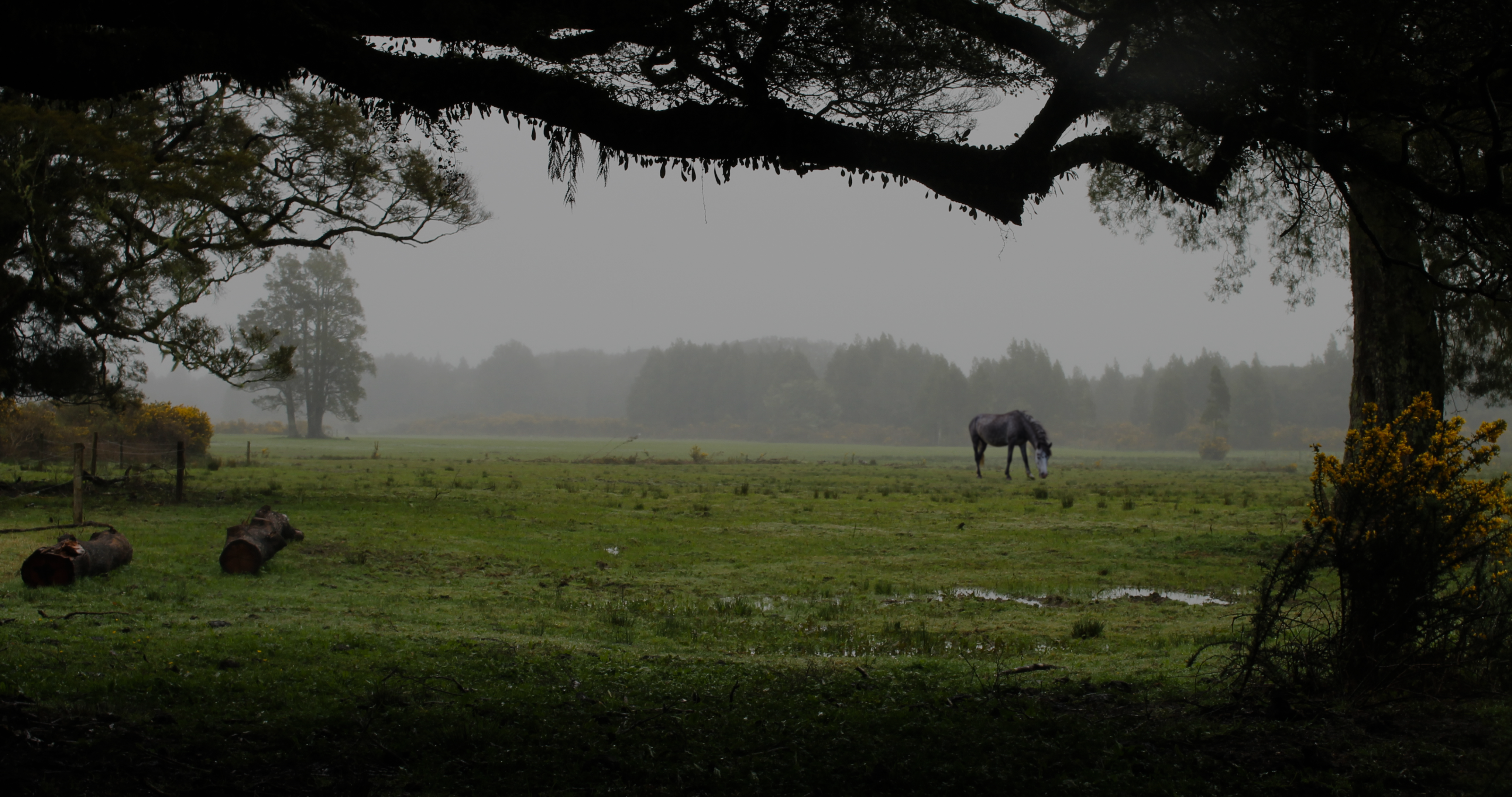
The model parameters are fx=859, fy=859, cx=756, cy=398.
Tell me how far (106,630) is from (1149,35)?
9.82 meters

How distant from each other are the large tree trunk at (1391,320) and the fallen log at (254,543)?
1382 cm

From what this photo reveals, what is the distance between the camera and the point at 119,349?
2166cm

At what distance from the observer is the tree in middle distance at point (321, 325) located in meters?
69.0

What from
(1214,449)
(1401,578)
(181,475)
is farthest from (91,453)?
(1214,449)

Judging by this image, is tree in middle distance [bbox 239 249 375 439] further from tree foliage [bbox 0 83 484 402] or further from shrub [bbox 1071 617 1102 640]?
shrub [bbox 1071 617 1102 640]

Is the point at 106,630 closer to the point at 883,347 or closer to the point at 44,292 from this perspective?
the point at 44,292

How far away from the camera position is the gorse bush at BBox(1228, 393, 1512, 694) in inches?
210

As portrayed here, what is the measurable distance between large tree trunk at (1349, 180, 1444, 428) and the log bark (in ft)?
48.9

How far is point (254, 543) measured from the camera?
37.8ft

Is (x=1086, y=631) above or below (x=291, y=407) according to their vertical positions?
below

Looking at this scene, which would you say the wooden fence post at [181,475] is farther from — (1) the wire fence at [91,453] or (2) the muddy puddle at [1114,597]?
(2) the muddy puddle at [1114,597]

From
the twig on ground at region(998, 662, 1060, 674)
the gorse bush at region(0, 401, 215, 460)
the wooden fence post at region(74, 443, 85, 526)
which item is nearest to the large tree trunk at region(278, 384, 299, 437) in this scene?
the gorse bush at region(0, 401, 215, 460)

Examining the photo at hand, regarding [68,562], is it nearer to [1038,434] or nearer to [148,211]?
[148,211]

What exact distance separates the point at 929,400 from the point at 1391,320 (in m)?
107
